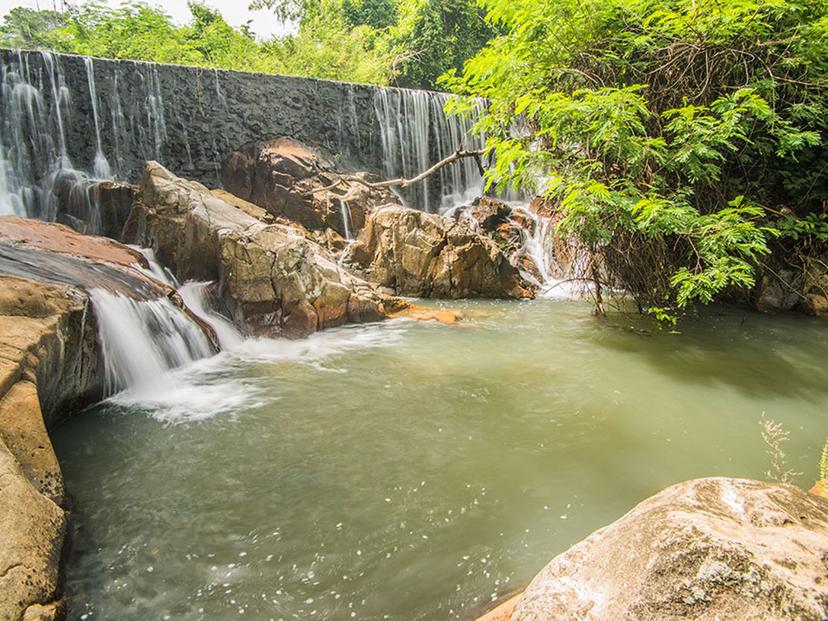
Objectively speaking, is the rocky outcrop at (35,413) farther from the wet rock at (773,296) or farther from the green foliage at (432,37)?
the green foliage at (432,37)

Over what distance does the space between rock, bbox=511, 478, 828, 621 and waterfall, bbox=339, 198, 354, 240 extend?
36.2ft

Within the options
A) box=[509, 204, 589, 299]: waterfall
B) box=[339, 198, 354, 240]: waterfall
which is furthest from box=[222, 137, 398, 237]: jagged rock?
box=[509, 204, 589, 299]: waterfall

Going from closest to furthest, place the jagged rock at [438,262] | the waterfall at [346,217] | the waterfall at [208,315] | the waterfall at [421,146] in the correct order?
the waterfall at [208,315]
the jagged rock at [438,262]
the waterfall at [346,217]
the waterfall at [421,146]

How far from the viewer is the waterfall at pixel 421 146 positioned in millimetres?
14672

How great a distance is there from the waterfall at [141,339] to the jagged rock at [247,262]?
1.10 meters

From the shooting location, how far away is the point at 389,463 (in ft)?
10.4

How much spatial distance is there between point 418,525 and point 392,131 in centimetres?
1429

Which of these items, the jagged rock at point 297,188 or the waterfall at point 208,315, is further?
the jagged rock at point 297,188

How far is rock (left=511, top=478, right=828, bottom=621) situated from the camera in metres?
1.02

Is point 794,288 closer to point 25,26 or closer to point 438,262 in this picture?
point 438,262

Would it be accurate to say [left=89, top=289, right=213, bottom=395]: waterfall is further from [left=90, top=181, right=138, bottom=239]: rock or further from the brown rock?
[left=90, top=181, right=138, bottom=239]: rock

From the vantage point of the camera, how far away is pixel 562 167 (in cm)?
534

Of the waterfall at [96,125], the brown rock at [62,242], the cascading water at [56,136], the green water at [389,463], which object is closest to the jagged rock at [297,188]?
the cascading water at [56,136]

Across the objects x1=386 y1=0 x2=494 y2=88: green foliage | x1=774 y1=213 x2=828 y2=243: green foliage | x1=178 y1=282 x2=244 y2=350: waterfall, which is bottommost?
x1=178 y1=282 x2=244 y2=350: waterfall
